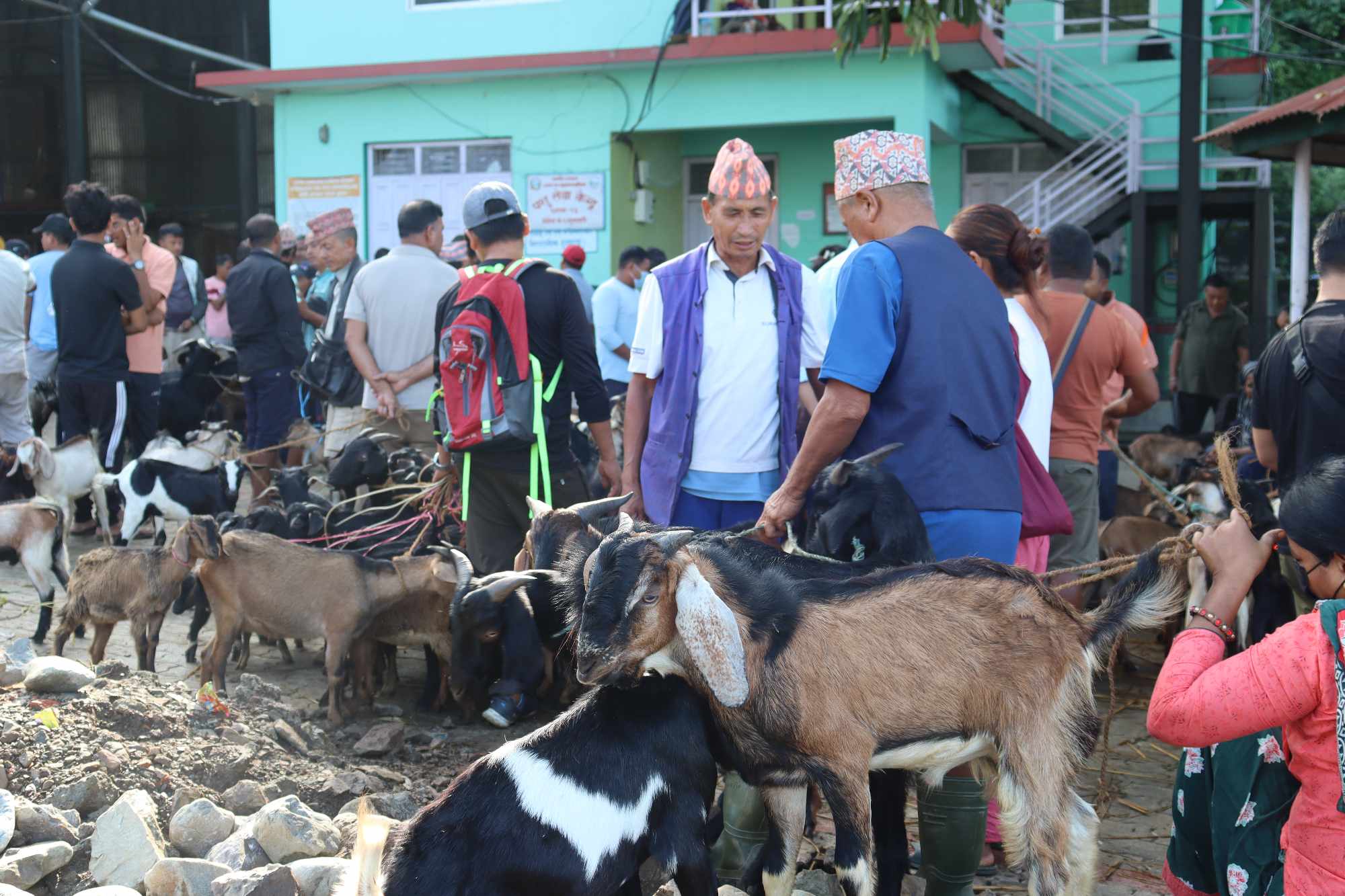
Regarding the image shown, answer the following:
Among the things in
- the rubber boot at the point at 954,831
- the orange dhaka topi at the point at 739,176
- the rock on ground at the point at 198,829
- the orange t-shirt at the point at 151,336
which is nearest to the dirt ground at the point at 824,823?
the rubber boot at the point at 954,831

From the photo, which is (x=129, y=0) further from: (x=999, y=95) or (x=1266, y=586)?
(x=1266, y=586)

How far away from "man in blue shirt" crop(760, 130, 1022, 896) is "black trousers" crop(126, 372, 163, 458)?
716 cm

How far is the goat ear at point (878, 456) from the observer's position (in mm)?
3559

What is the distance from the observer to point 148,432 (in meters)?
9.61

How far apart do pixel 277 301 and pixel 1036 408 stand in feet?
21.7

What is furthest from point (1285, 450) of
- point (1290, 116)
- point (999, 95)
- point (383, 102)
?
point (383, 102)

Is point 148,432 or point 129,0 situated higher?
point 129,0

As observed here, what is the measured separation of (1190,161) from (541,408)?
10746 mm

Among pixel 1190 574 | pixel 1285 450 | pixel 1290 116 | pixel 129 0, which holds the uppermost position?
pixel 129 0

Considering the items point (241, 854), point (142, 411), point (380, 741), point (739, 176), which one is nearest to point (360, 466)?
point (380, 741)

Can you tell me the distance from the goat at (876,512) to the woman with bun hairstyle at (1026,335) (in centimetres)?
77

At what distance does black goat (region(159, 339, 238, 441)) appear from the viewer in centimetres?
1169

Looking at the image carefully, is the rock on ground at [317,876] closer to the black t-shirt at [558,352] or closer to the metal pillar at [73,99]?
the black t-shirt at [558,352]

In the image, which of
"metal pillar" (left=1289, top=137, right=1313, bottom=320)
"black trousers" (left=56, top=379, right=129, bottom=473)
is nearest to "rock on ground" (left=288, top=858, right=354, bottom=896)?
"black trousers" (left=56, top=379, right=129, bottom=473)
